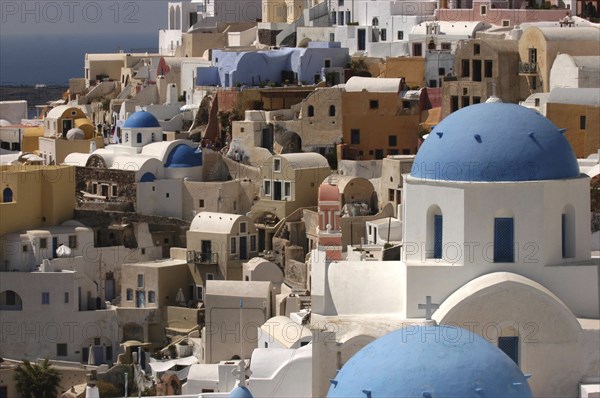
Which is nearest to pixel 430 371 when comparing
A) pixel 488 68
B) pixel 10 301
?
pixel 10 301

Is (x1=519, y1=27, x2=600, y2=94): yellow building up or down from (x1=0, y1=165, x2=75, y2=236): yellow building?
up

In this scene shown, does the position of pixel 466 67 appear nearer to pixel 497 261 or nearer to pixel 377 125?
pixel 377 125

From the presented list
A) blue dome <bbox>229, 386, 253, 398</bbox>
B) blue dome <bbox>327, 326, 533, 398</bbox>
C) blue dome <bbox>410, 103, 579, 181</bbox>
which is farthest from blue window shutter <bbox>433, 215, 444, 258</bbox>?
blue dome <bbox>327, 326, 533, 398</bbox>

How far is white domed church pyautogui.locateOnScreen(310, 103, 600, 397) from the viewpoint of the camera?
94.5ft

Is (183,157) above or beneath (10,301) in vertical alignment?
above

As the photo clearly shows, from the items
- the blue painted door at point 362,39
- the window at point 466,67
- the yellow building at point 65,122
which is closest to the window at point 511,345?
the window at point 466,67

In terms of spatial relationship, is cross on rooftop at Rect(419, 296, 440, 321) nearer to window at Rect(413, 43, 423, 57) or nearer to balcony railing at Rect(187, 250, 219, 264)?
balcony railing at Rect(187, 250, 219, 264)

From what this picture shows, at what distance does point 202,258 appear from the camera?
46.8 meters

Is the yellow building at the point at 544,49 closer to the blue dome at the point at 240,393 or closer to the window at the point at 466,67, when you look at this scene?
the window at the point at 466,67

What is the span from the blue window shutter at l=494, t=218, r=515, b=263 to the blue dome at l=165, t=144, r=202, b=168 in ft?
72.3

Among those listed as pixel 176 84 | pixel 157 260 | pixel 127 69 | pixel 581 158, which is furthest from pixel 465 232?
pixel 127 69

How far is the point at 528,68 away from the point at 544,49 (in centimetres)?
64

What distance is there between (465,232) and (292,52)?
29.2 meters

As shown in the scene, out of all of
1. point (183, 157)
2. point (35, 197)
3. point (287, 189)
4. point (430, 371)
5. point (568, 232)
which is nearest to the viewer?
point (430, 371)
